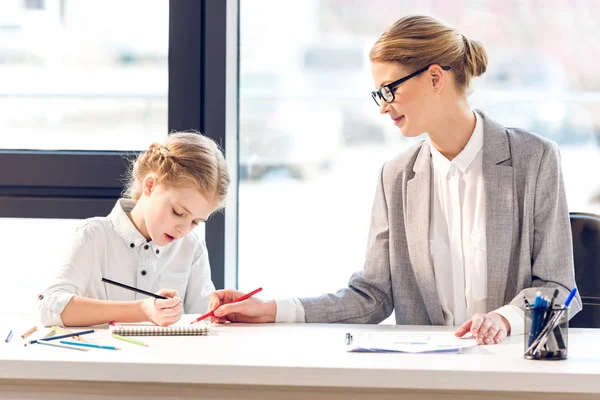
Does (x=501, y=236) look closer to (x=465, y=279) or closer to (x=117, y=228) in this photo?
(x=465, y=279)

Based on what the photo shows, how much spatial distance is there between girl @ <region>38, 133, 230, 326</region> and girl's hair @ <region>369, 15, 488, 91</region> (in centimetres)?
55

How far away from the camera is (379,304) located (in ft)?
7.01

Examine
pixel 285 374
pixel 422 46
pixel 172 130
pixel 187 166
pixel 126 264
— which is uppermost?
pixel 422 46

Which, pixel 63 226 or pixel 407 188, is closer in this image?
pixel 407 188

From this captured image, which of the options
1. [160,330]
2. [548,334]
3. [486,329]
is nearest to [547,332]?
[548,334]

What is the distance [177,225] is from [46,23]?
4.05ft

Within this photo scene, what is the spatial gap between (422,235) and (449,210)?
0.11 metres

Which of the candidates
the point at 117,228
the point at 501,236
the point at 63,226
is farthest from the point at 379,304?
the point at 63,226

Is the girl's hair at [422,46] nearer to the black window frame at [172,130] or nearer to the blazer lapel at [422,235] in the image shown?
the blazer lapel at [422,235]

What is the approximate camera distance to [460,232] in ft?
6.89

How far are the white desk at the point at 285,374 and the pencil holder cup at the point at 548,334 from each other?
0.08 ft

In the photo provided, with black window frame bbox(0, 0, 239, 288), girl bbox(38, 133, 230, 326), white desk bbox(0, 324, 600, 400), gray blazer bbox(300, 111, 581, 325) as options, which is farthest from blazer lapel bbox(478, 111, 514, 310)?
black window frame bbox(0, 0, 239, 288)

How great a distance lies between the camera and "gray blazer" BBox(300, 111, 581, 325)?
6.51 feet

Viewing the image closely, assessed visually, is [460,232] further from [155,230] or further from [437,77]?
[155,230]
